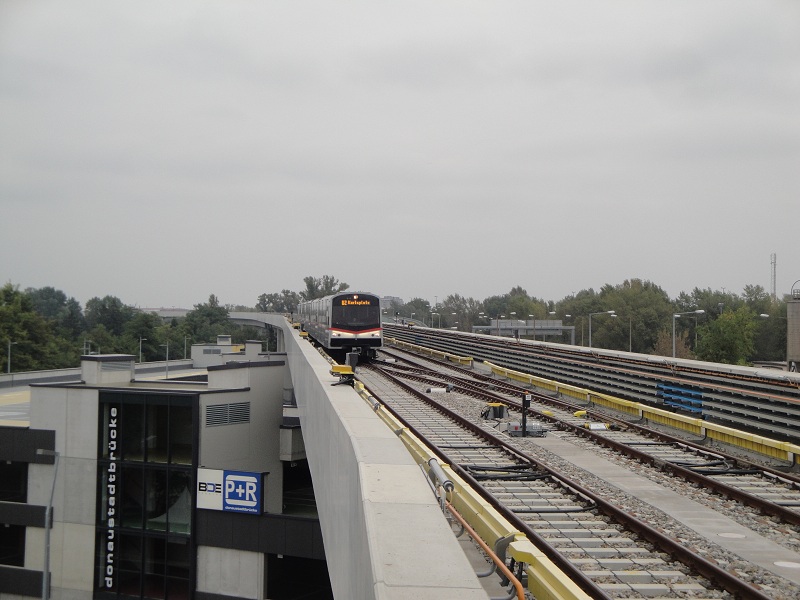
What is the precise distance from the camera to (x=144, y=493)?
28.8 meters

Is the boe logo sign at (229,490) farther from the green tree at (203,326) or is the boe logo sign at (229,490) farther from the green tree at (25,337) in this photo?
→ the green tree at (203,326)

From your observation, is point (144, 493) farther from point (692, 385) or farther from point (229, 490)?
point (692, 385)

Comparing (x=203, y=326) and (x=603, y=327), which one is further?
(x=203, y=326)

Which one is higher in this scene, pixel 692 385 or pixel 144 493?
pixel 692 385

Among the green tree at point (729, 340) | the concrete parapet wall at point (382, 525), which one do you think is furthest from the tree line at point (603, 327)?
the concrete parapet wall at point (382, 525)

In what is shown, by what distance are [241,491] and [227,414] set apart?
4.03 meters

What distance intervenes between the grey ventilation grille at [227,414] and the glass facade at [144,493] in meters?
0.78

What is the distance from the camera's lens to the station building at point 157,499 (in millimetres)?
26719

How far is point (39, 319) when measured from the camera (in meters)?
86.1

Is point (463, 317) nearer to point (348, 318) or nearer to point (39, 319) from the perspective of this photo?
point (39, 319)

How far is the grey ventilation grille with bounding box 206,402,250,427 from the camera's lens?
29297mm

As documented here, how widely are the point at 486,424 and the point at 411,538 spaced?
47.9ft

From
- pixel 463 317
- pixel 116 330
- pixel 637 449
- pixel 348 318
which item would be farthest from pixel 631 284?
pixel 637 449

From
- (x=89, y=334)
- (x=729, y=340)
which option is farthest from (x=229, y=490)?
(x=89, y=334)
